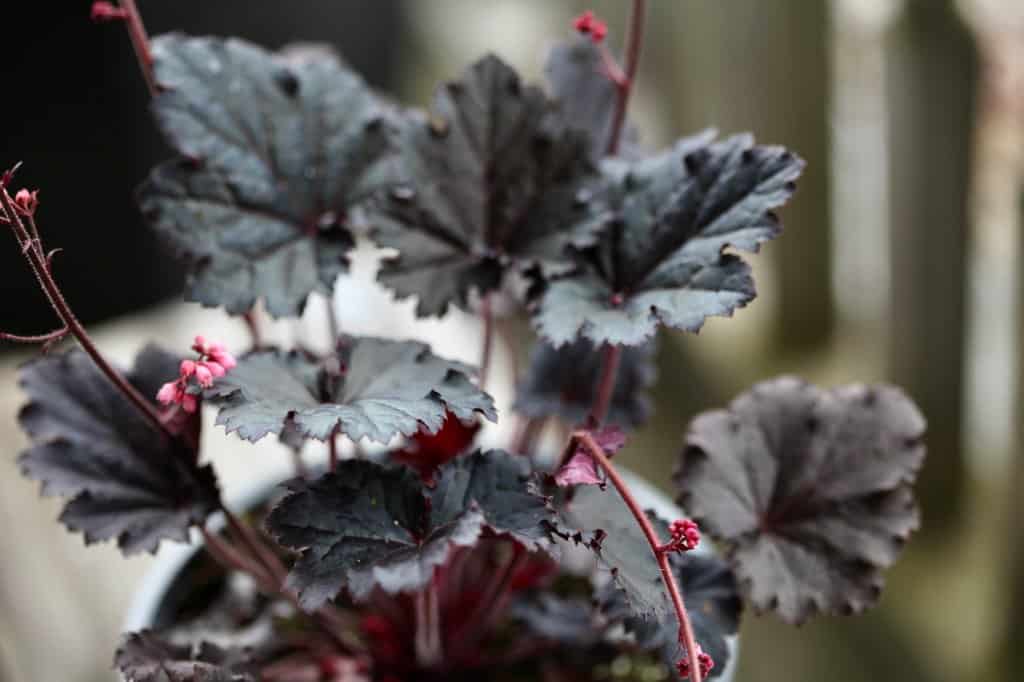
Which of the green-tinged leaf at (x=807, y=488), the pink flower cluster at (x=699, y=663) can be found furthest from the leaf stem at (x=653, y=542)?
the green-tinged leaf at (x=807, y=488)

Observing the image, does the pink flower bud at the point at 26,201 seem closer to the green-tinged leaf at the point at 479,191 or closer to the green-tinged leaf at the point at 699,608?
the green-tinged leaf at the point at 479,191

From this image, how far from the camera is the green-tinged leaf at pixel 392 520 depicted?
506 mm

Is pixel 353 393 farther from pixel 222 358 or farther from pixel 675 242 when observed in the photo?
pixel 675 242

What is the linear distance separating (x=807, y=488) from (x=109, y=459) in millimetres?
448

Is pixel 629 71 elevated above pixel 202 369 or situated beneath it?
elevated above

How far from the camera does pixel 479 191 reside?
71 centimetres

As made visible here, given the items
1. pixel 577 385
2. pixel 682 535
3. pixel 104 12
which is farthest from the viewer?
pixel 577 385

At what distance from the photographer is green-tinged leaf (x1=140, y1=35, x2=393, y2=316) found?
67cm

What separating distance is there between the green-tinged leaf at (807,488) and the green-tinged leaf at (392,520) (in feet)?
0.50

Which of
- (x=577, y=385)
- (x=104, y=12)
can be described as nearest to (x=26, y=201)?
(x=104, y=12)

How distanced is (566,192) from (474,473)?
22cm

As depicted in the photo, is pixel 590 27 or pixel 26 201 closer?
pixel 26 201

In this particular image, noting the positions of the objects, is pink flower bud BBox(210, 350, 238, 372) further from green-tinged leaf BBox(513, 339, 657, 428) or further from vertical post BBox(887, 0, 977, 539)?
vertical post BBox(887, 0, 977, 539)

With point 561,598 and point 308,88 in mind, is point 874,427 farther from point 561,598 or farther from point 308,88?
point 308,88
